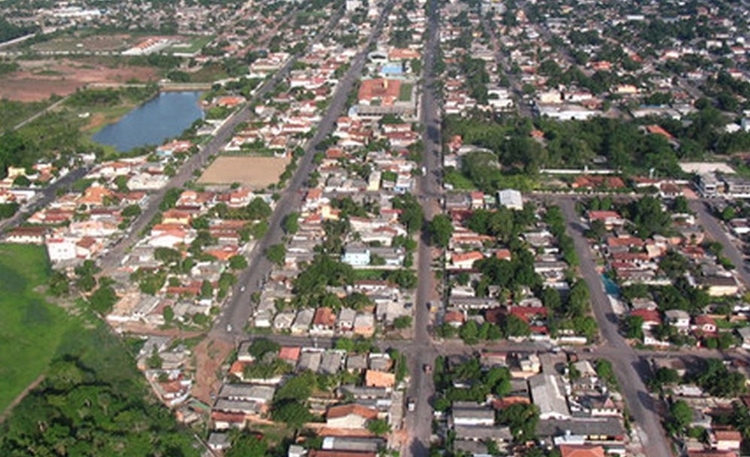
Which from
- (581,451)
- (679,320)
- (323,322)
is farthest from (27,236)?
(679,320)

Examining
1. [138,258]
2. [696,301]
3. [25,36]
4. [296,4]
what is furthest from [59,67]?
[696,301]

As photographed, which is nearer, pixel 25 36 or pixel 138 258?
pixel 138 258

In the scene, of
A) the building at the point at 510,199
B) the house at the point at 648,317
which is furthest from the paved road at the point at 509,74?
the house at the point at 648,317

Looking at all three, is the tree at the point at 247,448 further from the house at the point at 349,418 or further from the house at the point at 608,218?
the house at the point at 608,218

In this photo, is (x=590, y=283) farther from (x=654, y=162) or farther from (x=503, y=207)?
(x=654, y=162)

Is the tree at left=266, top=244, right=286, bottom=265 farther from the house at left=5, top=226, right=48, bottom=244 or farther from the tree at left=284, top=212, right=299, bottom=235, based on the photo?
the house at left=5, top=226, right=48, bottom=244
